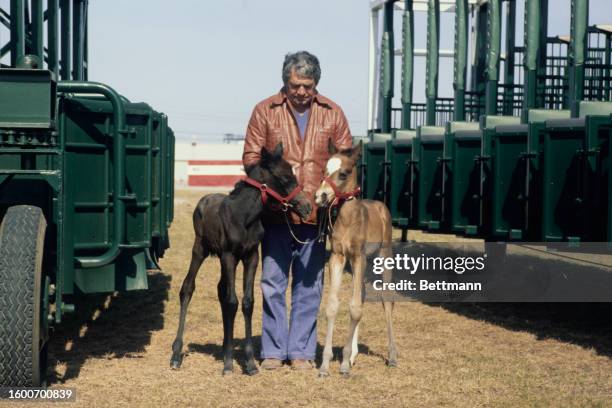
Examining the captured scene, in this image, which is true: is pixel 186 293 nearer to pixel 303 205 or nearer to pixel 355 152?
pixel 303 205

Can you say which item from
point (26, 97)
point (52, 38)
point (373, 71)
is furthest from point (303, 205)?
point (373, 71)

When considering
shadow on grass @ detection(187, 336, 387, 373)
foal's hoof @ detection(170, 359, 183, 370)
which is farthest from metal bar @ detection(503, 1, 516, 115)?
→ foal's hoof @ detection(170, 359, 183, 370)

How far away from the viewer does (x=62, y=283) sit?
6.14 m

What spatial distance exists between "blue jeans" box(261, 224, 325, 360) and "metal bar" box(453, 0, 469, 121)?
827cm

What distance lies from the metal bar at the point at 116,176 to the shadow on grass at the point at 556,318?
385 cm

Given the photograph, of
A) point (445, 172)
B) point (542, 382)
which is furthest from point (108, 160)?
point (445, 172)

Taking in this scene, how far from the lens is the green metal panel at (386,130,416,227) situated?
12836 mm

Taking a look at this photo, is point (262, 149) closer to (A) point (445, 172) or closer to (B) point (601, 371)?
(B) point (601, 371)

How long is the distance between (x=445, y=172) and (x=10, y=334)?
22.1 ft

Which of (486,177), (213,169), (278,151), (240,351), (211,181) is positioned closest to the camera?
(278,151)

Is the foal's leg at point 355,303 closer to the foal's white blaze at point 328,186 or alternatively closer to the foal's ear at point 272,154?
the foal's white blaze at point 328,186

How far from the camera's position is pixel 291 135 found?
703 cm

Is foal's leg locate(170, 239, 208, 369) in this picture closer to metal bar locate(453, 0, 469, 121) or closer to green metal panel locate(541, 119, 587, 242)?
green metal panel locate(541, 119, 587, 242)

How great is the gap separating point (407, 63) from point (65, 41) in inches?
310
